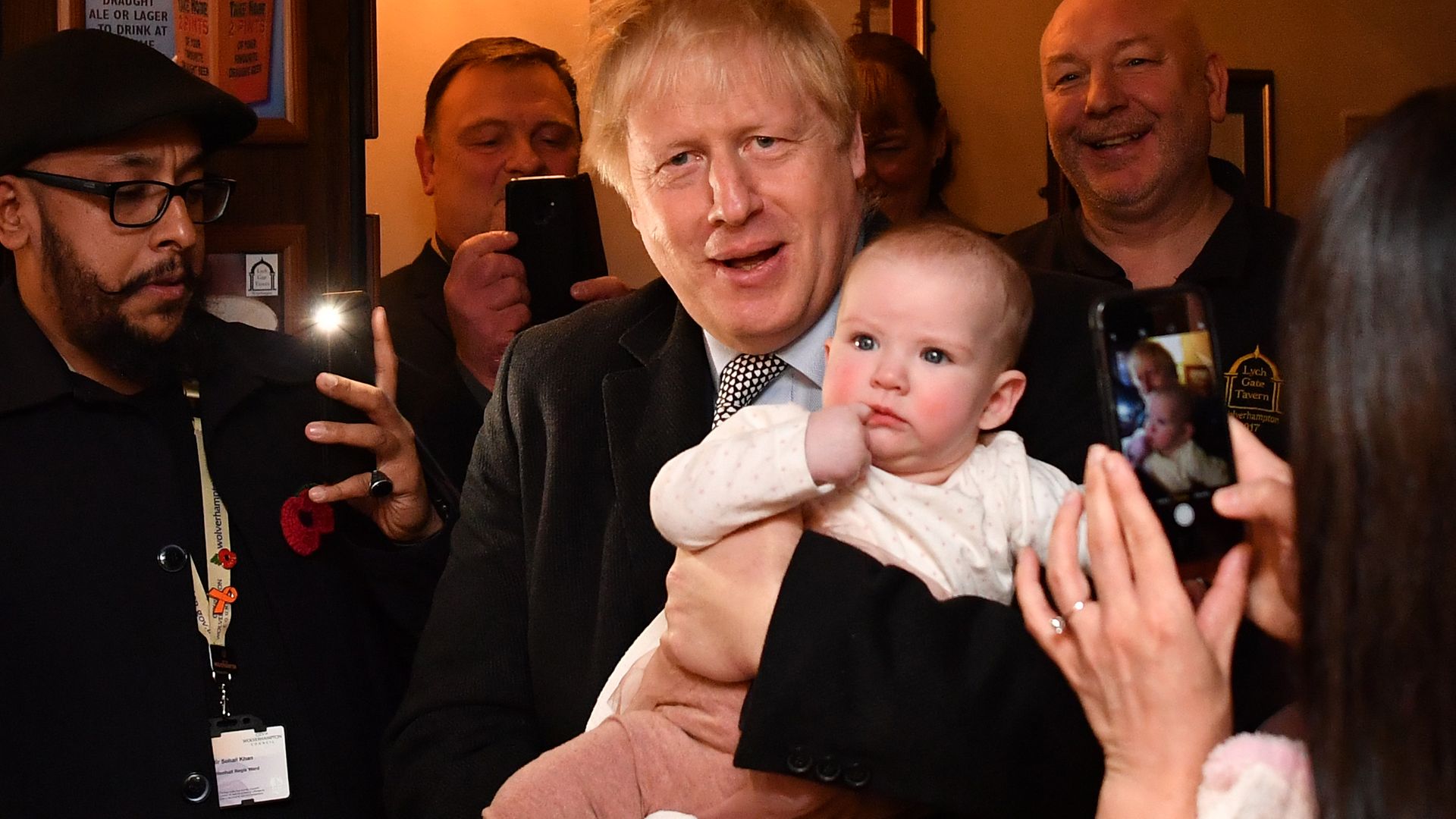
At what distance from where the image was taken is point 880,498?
1.85m

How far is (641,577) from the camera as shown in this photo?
2129 mm

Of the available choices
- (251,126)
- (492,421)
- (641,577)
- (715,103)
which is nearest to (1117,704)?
(641,577)

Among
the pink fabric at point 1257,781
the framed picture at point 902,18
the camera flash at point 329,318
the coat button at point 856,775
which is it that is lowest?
the coat button at point 856,775

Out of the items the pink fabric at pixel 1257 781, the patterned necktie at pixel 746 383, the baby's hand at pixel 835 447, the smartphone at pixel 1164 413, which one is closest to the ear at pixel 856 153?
the patterned necktie at pixel 746 383

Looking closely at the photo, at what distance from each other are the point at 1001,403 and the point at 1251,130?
11.4 ft

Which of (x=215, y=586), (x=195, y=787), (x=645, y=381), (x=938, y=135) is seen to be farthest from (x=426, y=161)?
(x=195, y=787)

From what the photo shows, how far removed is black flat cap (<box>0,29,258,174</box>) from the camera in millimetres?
2438

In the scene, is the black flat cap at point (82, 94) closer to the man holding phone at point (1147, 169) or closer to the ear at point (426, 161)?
the ear at point (426, 161)

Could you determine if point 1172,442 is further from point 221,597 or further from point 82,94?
point 82,94

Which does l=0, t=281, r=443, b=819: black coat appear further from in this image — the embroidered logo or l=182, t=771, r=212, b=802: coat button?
the embroidered logo

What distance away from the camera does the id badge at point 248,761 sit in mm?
2500

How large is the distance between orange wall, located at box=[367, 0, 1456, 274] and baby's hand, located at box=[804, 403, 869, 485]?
2.40m

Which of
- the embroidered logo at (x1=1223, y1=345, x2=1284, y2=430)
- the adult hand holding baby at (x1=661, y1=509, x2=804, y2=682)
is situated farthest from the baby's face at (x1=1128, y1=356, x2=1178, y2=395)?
the embroidered logo at (x1=1223, y1=345, x2=1284, y2=430)

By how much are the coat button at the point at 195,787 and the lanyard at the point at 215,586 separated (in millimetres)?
129
